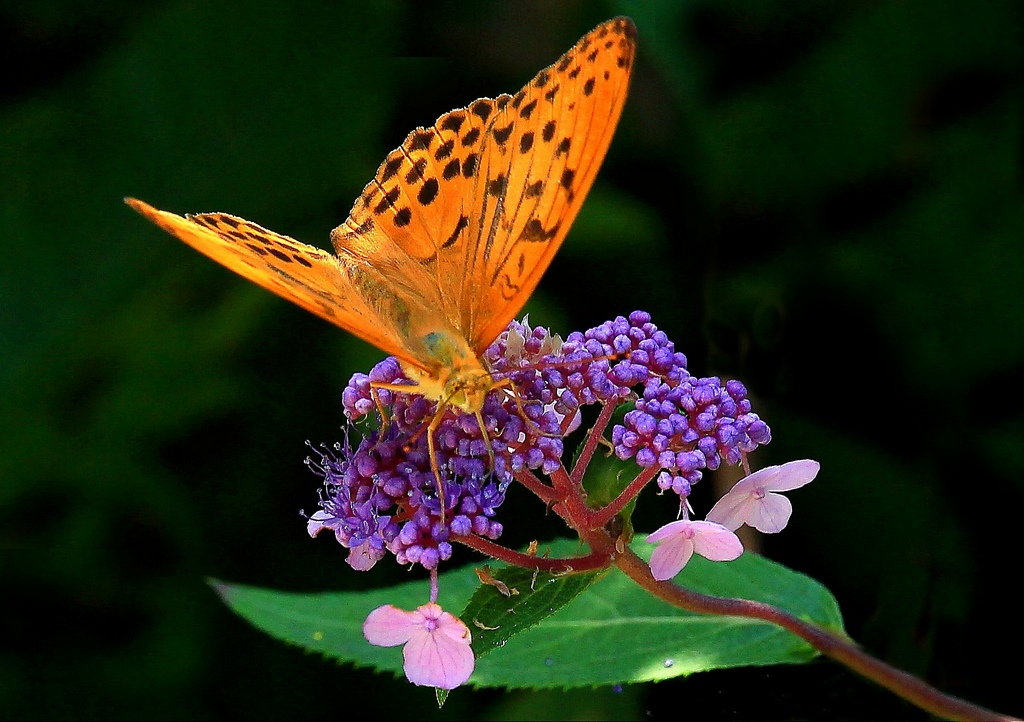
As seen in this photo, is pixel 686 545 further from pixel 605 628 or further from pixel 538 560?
pixel 605 628

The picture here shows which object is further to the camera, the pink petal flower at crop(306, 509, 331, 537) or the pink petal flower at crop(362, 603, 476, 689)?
the pink petal flower at crop(306, 509, 331, 537)

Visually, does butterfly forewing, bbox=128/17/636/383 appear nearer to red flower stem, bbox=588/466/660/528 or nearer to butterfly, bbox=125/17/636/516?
butterfly, bbox=125/17/636/516

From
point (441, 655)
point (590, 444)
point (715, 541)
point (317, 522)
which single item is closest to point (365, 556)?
point (317, 522)

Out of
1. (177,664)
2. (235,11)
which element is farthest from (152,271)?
(177,664)

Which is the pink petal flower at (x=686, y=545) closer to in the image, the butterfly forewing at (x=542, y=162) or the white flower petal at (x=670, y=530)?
the white flower petal at (x=670, y=530)

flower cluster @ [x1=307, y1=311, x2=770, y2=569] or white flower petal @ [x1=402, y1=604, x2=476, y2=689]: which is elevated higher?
flower cluster @ [x1=307, y1=311, x2=770, y2=569]

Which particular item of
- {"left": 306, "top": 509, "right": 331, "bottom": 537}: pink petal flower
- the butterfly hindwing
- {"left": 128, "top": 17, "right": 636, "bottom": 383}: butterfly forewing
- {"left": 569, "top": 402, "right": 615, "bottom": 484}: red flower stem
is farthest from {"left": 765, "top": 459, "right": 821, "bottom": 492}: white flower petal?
{"left": 306, "top": 509, "right": 331, "bottom": 537}: pink petal flower
